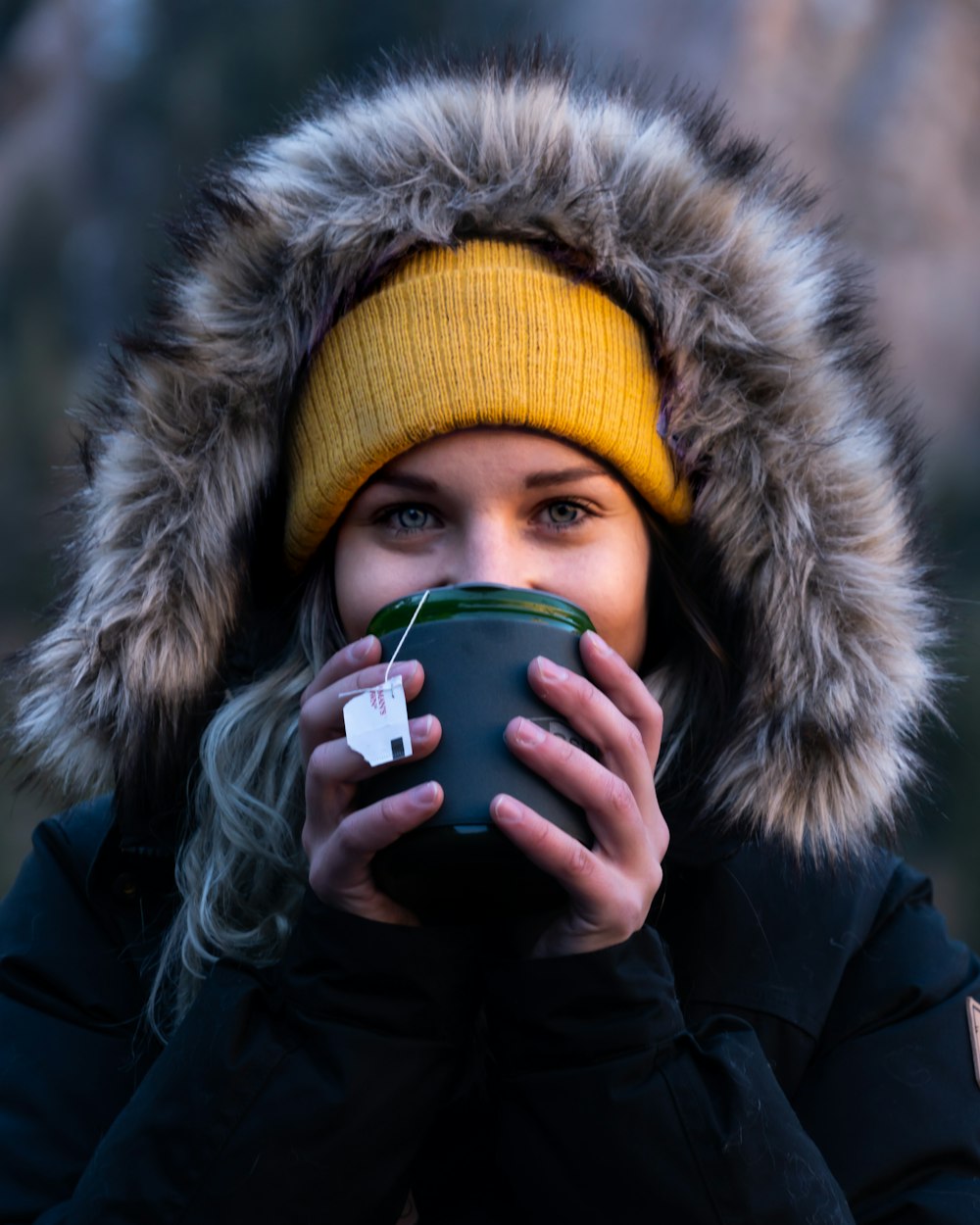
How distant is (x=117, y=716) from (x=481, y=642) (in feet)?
2.20

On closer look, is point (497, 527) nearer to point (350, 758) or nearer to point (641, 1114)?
point (350, 758)

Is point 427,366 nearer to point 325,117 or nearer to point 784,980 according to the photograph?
point 325,117

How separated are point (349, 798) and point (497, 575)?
340mm

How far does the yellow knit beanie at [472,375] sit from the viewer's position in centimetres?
158

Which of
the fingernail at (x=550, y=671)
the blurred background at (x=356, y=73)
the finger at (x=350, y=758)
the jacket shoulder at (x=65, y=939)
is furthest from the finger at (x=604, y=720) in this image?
the blurred background at (x=356, y=73)

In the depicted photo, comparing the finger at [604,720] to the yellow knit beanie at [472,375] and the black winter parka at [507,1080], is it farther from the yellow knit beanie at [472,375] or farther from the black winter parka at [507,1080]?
the yellow knit beanie at [472,375]

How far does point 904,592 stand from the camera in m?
1.72

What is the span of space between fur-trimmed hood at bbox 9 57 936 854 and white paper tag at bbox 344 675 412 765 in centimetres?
55

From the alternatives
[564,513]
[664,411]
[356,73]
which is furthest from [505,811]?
[356,73]

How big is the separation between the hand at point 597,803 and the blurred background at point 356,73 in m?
3.02

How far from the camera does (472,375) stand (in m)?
1.58

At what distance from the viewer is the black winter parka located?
1.27 m

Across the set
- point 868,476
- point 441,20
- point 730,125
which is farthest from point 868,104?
point 868,476

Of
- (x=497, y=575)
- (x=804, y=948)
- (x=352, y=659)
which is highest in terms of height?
(x=497, y=575)
